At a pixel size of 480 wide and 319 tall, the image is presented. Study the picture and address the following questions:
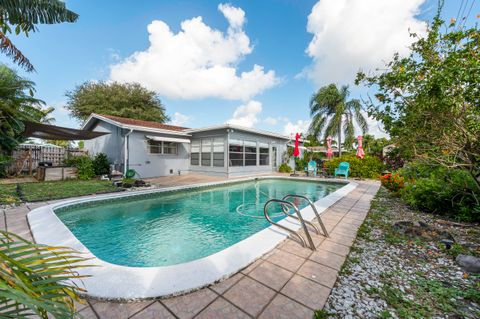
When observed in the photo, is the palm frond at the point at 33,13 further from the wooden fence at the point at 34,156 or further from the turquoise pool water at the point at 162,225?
the wooden fence at the point at 34,156

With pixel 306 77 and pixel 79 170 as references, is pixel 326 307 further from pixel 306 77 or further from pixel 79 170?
pixel 306 77

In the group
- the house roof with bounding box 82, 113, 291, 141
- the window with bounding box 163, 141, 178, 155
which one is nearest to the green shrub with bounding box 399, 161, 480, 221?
the house roof with bounding box 82, 113, 291, 141

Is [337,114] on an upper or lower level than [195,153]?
upper

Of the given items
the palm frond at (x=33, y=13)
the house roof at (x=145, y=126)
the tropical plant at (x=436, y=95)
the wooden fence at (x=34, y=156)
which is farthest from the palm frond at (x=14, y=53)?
the tropical plant at (x=436, y=95)

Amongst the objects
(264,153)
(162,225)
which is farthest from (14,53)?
(264,153)

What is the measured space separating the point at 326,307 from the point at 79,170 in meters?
13.4

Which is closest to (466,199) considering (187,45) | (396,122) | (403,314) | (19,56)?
(396,122)

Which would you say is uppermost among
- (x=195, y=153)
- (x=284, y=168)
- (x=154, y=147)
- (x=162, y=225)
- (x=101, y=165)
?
(x=154, y=147)

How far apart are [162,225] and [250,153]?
10.1 m

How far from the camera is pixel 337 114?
18.6 metres

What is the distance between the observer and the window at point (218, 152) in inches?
512

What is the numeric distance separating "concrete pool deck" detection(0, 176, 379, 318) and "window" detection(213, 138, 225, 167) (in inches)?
389

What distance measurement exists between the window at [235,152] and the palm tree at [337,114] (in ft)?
33.3

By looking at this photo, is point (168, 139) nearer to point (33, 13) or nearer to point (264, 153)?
point (264, 153)
